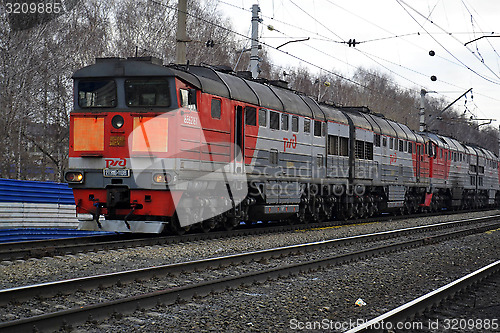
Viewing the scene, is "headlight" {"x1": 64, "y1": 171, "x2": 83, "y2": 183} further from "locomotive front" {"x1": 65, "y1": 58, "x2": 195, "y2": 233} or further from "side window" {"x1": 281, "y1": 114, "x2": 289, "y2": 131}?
"side window" {"x1": 281, "y1": 114, "x2": 289, "y2": 131}

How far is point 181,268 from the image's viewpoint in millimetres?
9805

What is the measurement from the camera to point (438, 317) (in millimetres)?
7359

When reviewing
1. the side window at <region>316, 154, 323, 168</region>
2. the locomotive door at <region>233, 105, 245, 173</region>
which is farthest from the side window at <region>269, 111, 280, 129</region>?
the side window at <region>316, 154, 323, 168</region>

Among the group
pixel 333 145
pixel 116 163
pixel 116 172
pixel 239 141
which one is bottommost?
pixel 116 172

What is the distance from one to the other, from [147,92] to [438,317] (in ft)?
28.0

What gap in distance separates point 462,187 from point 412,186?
9.72 meters

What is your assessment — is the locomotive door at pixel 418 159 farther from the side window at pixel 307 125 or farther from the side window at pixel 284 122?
the side window at pixel 284 122

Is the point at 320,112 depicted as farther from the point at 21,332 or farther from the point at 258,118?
the point at 21,332

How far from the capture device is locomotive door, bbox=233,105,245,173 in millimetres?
15477

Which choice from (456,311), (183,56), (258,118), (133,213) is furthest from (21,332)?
(183,56)

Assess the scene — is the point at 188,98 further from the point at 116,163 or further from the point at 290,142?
the point at 290,142

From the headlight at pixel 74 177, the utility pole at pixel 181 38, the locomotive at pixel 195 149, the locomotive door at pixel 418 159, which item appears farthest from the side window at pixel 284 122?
the locomotive door at pixel 418 159

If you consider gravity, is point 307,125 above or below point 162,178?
above

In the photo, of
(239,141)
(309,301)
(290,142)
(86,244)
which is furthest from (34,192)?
(309,301)
